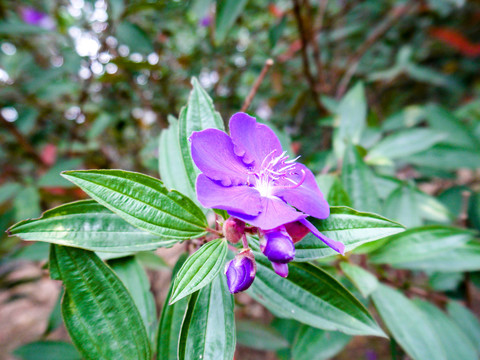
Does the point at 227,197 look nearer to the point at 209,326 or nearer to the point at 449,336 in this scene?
the point at 209,326

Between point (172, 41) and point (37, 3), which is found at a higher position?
point (37, 3)

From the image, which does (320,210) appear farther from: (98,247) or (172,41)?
(172,41)

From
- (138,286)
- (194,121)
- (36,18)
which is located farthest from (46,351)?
(36,18)

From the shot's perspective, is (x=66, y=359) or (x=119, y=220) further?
(x=66, y=359)

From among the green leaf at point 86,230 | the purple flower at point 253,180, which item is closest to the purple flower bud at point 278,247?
the purple flower at point 253,180

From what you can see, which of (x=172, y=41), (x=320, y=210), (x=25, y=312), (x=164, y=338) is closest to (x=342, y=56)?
(x=172, y=41)

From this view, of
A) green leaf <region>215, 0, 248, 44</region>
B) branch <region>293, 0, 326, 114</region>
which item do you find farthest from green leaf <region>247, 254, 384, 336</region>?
branch <region>293, 0, 326, 114</region>
